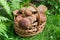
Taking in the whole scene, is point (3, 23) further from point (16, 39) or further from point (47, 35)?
point (47, 35)

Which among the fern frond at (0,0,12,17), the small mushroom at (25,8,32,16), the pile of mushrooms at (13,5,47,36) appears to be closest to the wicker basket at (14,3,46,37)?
the pile of mushrooms at (13,5,47,36)

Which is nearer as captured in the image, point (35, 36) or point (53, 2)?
point (35, 36)

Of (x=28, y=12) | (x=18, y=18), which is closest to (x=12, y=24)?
(x=18, y=18)

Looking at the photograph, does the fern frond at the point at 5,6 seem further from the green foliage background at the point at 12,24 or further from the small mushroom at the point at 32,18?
the small mushroom at the point at 32,18

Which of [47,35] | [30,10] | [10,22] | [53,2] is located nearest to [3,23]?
[10,22]

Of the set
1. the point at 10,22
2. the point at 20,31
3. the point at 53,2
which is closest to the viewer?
the point at 20,31

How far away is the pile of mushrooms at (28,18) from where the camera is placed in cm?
373

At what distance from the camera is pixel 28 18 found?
379 centimetres

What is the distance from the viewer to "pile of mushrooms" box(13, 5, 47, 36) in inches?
147

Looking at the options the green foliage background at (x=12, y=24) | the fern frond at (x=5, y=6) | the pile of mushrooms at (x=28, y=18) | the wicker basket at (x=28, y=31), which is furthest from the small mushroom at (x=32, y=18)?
the fern frond at (x=5, y=6)

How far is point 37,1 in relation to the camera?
4715 millimetres

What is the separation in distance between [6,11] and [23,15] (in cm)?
40

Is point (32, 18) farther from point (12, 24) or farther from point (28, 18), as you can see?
point (12, 24)

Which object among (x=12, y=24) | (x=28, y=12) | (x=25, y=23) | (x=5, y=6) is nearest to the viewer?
(x=25, y=23)
